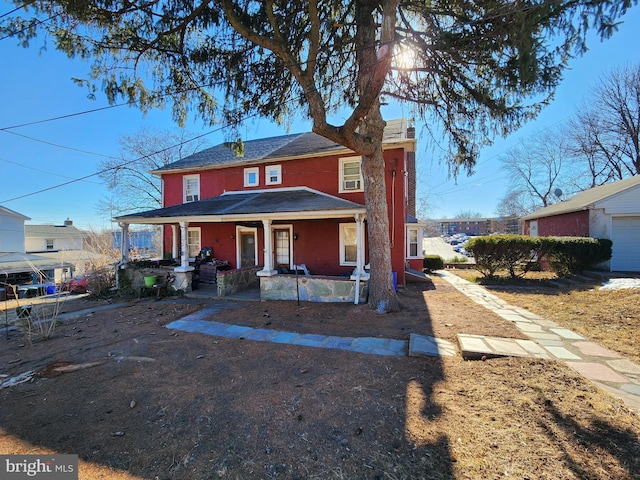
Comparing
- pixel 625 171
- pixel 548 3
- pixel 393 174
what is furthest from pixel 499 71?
pixel 625 171

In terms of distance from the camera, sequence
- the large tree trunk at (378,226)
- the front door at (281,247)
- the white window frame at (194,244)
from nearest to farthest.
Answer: the large tree trunk at (378,226), the front door at (281,247), the white window frame at (194,244)

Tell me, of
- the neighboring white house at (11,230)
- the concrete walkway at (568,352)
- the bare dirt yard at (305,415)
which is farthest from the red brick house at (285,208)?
the neighboring white house at (11,230)

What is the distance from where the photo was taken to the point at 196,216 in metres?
9.50

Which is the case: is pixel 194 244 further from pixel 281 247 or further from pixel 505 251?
pixel 505 251

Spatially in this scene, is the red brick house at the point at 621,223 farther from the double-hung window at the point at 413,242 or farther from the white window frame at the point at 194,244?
the white window frame at the point at 194,244

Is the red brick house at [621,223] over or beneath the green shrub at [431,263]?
over

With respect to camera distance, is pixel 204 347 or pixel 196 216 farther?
pixel 196 216

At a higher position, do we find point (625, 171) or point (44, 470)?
point (625, 171)

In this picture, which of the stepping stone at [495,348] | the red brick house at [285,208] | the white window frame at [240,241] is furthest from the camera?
the white window frame at [240,241]

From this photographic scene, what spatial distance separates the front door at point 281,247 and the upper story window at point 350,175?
122 inches

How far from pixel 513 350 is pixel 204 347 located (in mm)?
5263

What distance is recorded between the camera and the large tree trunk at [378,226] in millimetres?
6883

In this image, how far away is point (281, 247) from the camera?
11820mm

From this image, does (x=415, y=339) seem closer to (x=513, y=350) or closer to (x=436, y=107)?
(x=513, y=350)
